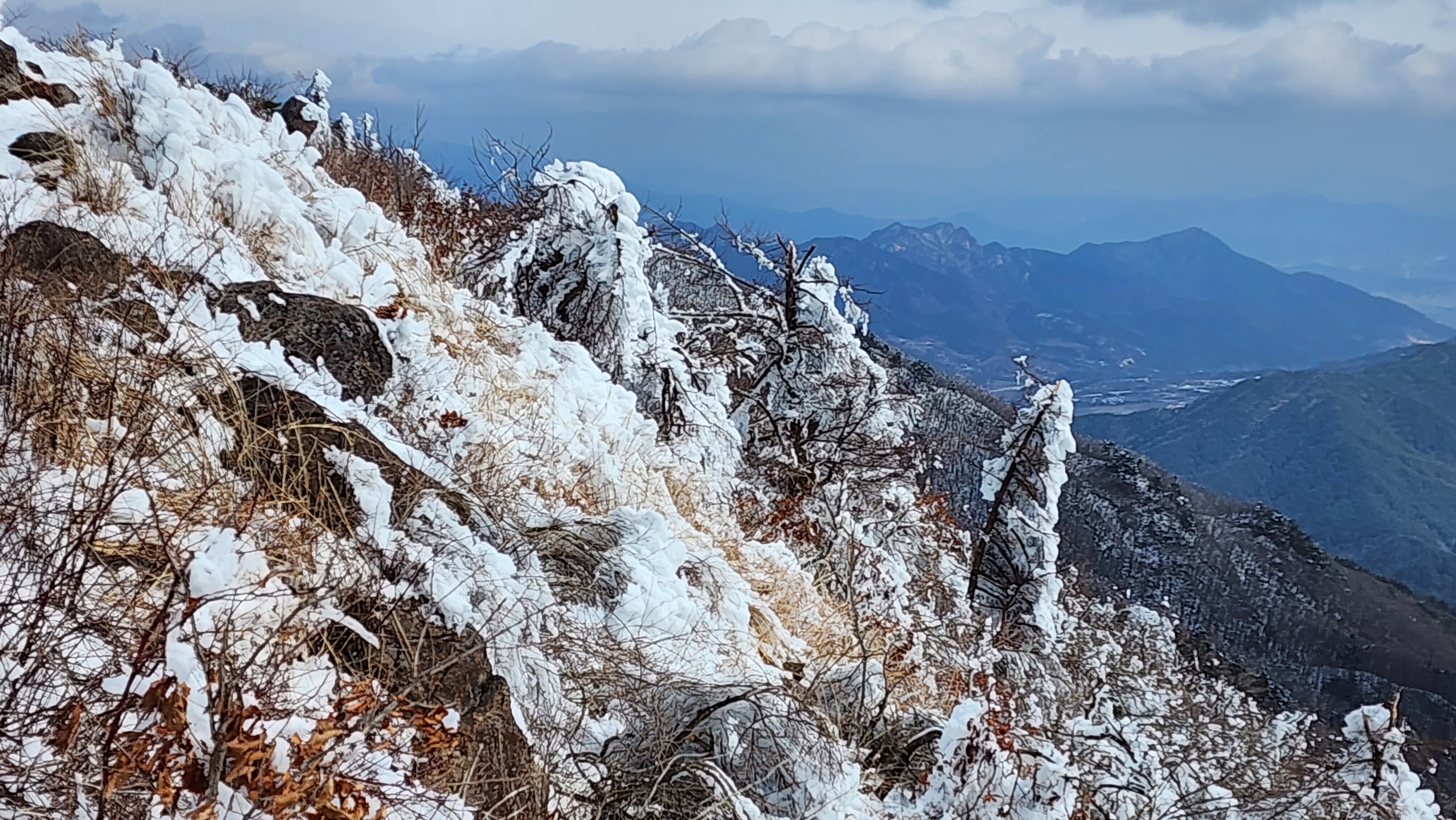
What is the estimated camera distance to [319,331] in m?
4.67

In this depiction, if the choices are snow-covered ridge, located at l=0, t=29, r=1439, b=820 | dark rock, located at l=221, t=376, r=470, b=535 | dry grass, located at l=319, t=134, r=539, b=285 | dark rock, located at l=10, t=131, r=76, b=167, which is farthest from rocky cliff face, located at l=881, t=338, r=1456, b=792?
dark rock, located at l=221, t=376, r=470, b=535

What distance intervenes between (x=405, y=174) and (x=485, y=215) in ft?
3.92

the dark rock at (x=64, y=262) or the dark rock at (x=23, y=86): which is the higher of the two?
the dark rock at (x=23, y=86)

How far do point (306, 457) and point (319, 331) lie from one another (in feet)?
5.02

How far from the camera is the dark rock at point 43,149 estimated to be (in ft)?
15.2

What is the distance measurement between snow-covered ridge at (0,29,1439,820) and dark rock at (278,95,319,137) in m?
4.89

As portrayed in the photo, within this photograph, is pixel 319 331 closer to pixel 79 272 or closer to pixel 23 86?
pixel 79 272

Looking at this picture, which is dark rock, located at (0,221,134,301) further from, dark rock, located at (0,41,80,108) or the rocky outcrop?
dark rock, located at (0,41,80,108)

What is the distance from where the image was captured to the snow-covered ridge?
2.18 metres

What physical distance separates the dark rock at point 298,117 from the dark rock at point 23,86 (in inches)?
222

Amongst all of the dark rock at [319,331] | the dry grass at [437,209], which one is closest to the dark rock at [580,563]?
the dark rock at [319,331]

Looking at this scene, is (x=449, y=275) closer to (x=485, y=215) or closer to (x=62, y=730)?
(x=485, y=215)

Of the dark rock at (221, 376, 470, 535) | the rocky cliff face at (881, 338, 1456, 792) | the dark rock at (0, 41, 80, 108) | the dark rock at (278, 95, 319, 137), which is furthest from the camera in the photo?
the rocky cliff face at (881, 338, 1456, 792)

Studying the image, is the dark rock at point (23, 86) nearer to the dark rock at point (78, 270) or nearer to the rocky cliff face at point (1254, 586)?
the dark rock at point (78, 270)
